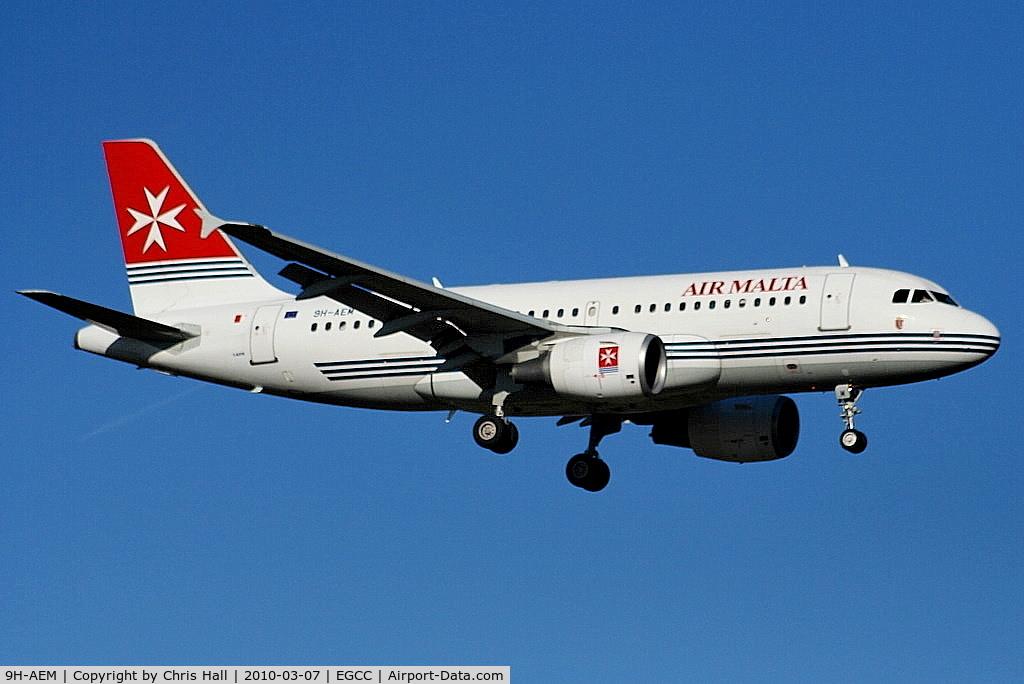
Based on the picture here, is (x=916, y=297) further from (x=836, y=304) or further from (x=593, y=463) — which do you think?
(x=593, y=463)

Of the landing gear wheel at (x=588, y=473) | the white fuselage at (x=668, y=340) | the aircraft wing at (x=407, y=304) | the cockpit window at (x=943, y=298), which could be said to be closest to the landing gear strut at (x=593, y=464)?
the landing gear wheel at (x=588, y=473)

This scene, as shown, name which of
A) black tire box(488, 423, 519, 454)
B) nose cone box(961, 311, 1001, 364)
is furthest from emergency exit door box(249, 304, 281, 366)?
nose cone box(961, 311, 1001, 364)

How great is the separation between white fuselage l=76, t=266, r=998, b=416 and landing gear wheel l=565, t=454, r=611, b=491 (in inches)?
112

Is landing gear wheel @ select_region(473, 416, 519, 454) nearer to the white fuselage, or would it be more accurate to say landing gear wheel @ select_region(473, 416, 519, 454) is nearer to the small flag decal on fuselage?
the white fuselage

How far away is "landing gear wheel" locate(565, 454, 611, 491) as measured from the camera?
49312mm

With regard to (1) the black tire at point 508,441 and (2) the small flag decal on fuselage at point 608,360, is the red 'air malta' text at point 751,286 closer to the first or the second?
(2) the small flag decal on fuselage at point 608,360

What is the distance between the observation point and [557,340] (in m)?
45.0

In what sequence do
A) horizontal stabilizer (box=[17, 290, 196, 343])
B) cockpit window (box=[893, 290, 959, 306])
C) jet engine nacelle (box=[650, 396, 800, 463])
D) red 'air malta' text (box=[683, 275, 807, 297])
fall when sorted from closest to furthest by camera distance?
cockpit window (box=[893, 290, 959, 306]) < red 'air malta' text (box=[683, 275, 807, 297]) < horizontal stabilizer (box=[17, 290, 196, 343]) < jet engine nacelle (box=[650, 396, 800, 463])

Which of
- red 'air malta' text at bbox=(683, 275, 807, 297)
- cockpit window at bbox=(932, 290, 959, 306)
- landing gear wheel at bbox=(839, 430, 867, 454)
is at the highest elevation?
red 'air malta' text at bbox=(683, 275, 807, 297)

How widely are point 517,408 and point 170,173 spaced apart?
13.0 metres

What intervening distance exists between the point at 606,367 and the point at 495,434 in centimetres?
384

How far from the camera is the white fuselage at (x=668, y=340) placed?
43.9 meters

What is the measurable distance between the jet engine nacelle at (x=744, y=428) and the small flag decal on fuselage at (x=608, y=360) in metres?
6.46

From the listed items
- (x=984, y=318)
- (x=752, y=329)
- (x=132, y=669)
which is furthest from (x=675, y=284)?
(x=132, y=669)
